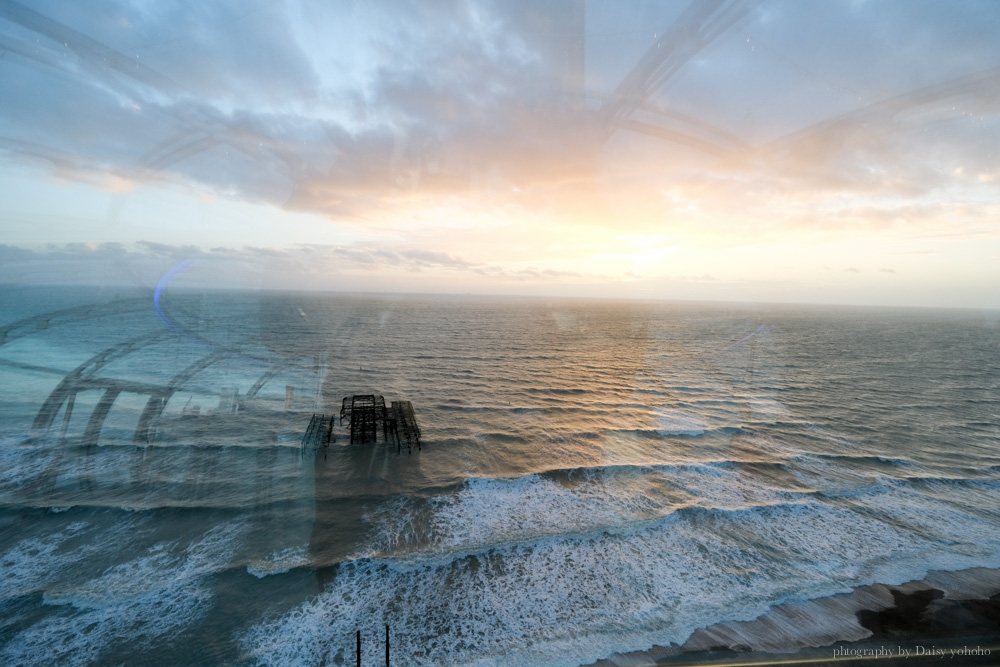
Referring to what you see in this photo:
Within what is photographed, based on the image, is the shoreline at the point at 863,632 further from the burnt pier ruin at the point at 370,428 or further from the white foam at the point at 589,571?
the burnt pier ruin at the point at 370,428

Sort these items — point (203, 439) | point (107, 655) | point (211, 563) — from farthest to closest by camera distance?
point (203, 439) → point (211, 563) → point (107, 655)

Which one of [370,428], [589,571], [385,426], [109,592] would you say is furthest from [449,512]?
[109,592]

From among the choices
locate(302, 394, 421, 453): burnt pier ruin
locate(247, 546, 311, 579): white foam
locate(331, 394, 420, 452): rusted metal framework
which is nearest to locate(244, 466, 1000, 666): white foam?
locate(247, 546, 311, 579): white foam

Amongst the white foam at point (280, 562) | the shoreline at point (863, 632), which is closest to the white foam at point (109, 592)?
the white foam at point (280, 562)

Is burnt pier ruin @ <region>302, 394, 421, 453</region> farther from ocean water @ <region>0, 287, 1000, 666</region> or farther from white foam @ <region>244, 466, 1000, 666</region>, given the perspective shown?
white foam @ <region>244, 466, 1000, 666</region>

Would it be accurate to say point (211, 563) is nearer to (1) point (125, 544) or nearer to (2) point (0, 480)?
(1) point (125, 544)

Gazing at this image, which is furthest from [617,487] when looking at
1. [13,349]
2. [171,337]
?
[171,337]
